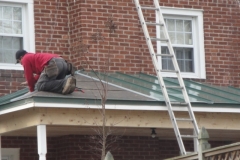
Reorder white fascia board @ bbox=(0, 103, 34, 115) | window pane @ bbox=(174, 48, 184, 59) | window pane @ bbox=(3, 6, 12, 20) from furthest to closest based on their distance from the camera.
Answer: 1. window pane @ bbox=(174, 48, 184, 59)
2. window pane @ bbox=(3, 6, 12, 20)
3. white fascia board @ bbox=(0, 103, 34, 115)

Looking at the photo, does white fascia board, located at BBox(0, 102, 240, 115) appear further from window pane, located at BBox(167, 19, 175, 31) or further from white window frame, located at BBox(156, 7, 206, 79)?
window pane, located at BBox(167, 19, 175, 31)

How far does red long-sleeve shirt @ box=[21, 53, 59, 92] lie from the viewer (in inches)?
574

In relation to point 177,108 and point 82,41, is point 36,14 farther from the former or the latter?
point 177,108

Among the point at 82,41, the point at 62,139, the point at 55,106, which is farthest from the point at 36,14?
the point at 55,106

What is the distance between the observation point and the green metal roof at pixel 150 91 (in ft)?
48.0

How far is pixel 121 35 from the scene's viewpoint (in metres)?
17.2

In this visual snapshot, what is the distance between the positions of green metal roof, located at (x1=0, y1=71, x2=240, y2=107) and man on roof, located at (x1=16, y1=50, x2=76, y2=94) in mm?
226

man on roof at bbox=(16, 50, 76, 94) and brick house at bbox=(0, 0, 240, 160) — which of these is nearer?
man on roof at bbox=(16, 50, 76, 94)

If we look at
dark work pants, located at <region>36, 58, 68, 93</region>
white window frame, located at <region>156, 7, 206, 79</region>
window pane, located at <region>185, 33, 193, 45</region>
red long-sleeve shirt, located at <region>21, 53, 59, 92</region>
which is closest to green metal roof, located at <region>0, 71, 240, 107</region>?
dark work pants, located at <region>36, 58, 68, 93</region>

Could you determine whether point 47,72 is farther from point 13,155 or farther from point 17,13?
point 17,13

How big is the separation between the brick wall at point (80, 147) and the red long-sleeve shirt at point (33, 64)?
2.15 m

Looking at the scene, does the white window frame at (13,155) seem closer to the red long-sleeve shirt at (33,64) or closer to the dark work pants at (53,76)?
the red long-sleeve shirt at (33,64)

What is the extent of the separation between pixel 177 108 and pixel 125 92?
0.99 metres

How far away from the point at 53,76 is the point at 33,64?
51 cm
